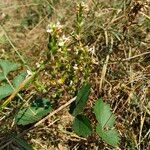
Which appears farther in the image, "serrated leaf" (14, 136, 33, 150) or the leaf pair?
"serrated leaf" (14, 136, 33, 150)

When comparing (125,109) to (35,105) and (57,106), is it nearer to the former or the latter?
(57,106)

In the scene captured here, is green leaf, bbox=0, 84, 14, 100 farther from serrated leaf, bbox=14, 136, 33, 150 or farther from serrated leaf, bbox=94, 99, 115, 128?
serrated leaf, bbox=94, 99, 115, 128

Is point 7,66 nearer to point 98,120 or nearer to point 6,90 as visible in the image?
point 6,90

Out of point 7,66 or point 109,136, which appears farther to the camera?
point 7,66

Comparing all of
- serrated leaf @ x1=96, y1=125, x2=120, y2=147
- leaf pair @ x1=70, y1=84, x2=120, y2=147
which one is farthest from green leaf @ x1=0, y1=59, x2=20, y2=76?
serrated leaf @ x1=96, y1=125, x2=120, y2=147

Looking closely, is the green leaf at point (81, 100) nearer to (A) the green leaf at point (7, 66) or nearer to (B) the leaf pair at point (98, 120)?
(B) the leaf pair at point (98, 120)

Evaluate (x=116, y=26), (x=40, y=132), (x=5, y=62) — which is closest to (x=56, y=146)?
(x=40, y=132)

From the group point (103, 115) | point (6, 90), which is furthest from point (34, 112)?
point (103, 115)
